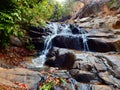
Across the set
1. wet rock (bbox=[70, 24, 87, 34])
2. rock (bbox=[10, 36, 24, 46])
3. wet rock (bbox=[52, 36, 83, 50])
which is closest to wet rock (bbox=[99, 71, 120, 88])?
wet rock (bbox=[52, 36, 83, 50])

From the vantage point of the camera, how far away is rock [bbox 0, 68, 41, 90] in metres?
5.95

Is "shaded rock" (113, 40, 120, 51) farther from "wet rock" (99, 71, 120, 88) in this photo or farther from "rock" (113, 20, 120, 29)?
"wet rock" (99, 71, 120, 88)

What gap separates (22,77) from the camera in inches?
249

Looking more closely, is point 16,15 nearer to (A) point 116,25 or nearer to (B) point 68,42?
(B) point 68,42

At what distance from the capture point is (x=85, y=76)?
7.32 meters

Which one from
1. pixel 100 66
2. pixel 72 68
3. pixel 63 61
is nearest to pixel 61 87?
pixel 72 68

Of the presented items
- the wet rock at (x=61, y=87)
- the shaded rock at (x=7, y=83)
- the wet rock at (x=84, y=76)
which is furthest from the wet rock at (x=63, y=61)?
the shaded rock at (x=7, y=83)

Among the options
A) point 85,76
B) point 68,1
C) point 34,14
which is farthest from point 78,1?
point 85,76

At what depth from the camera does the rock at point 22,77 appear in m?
5.95

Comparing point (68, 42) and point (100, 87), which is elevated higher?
point (68, 42)

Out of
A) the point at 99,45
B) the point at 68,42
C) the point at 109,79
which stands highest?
the point at 68,42

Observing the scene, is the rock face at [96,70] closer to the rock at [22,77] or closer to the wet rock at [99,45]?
the rock at [22,77]

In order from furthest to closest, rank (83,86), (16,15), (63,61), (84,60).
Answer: (63,61), (84,60), (16,15), (83,86)

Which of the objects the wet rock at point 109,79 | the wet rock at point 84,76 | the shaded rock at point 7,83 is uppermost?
the shaded rock at point 7,83
